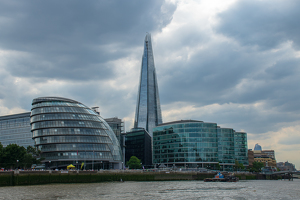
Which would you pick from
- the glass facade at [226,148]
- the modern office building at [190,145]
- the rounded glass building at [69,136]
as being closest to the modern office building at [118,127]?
the modern office building at [190,145]

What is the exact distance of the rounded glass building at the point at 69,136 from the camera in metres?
122

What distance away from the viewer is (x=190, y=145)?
170125 millimetres

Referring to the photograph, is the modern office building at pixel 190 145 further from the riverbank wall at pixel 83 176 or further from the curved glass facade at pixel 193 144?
the riverbank wall at pixel 83 176

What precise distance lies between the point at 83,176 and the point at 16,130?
219ft

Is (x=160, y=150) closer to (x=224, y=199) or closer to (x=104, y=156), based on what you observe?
(x=104, y=156)

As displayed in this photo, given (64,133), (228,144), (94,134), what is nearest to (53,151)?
(64,133)

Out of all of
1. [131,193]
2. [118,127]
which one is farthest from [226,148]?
[131,193]

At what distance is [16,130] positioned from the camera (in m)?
140

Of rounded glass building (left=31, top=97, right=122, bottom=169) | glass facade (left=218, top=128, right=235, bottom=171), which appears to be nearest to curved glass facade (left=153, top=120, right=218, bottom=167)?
glass facade (left=218, top=128, right=235, bottom=171)

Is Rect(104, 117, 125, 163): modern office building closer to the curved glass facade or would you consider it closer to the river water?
the curved glass facade

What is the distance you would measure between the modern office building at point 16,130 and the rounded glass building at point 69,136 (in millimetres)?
8588

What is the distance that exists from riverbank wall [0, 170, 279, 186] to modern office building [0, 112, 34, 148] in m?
52.4

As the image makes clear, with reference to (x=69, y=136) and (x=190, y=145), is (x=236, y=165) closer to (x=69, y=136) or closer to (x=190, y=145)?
(x=190, y=145)

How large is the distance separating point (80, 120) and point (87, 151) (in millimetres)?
12184
